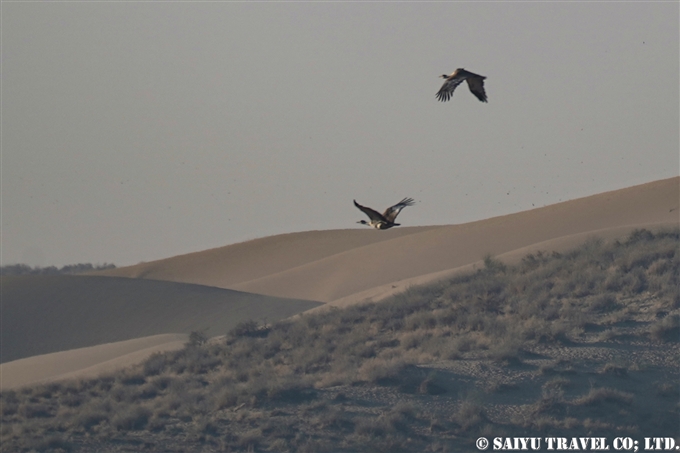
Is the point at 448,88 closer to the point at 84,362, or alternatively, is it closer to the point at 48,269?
the point at 84,362

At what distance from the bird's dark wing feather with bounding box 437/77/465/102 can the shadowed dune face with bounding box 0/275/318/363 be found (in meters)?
17.0

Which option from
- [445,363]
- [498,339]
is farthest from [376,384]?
[498,339]

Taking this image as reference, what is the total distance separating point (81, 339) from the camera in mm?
34438

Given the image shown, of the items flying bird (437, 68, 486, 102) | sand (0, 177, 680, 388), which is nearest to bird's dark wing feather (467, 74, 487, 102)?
flying bird (437, 68, 486, 102)

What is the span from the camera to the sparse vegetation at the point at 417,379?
58.1ft

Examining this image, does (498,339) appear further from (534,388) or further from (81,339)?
(81,339)

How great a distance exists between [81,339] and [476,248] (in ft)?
51.5

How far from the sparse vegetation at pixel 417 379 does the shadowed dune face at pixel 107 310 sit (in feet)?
29.5

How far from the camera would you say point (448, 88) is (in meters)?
16.6

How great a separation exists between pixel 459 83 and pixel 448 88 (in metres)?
0.22

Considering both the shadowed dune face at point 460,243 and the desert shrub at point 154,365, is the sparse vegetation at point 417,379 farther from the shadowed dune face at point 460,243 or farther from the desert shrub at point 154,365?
the shadowed dune face at point 460,243

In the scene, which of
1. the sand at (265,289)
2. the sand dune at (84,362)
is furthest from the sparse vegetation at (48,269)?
the sand dune at (84,362)

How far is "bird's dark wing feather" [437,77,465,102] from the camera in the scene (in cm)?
1653

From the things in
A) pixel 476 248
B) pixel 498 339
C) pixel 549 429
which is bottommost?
pixel 549 429
